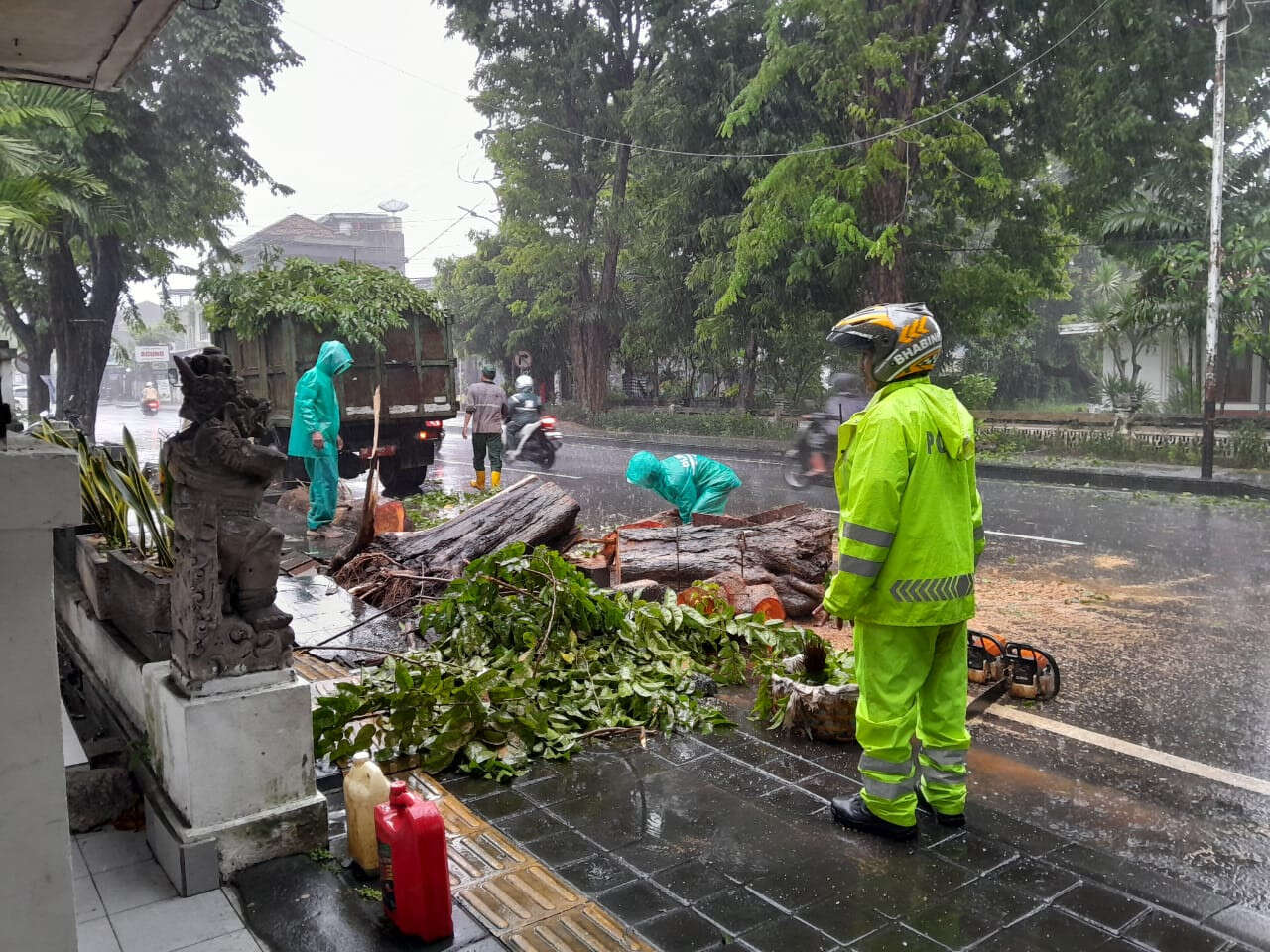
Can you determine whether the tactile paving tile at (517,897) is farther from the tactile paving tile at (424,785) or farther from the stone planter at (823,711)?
the stone planter at (823,711)

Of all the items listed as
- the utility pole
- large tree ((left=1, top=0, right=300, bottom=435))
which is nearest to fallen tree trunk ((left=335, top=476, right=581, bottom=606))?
the utility pole

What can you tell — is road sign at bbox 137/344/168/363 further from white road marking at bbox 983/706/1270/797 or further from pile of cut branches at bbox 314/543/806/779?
white road marking at bbox 983/706/1270/797

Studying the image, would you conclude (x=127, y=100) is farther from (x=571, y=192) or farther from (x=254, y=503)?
(x=254, y=503)

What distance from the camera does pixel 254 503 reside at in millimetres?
3145

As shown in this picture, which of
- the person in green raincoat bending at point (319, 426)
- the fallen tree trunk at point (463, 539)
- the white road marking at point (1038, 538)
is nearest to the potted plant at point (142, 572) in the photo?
the fallen tree trunk at point (463, 539)

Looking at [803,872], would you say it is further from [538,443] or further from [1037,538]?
[538,443]

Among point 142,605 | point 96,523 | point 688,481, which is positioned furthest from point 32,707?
point 688,481

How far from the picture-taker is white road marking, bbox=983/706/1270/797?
13.3 ft

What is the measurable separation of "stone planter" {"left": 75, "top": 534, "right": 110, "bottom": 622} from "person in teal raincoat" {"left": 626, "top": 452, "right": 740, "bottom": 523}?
424 cm

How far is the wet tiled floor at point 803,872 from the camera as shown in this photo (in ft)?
8.99

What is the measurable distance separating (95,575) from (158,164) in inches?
666

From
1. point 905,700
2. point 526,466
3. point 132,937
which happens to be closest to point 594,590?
point 905,700

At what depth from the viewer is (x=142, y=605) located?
11.5ft

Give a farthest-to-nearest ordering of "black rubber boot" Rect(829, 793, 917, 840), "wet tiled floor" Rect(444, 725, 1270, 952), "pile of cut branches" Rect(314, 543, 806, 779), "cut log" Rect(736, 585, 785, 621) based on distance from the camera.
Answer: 1. "cut log" Rect(736, 585, 785, 621)
2. "pile of cut branches" Rect(314, 543, 806, 779)
3. "black rubber boot" Rect(829, 793, 917, 840)
4. "wet tiled floor" Rect(444, 725, 1270, 952)
